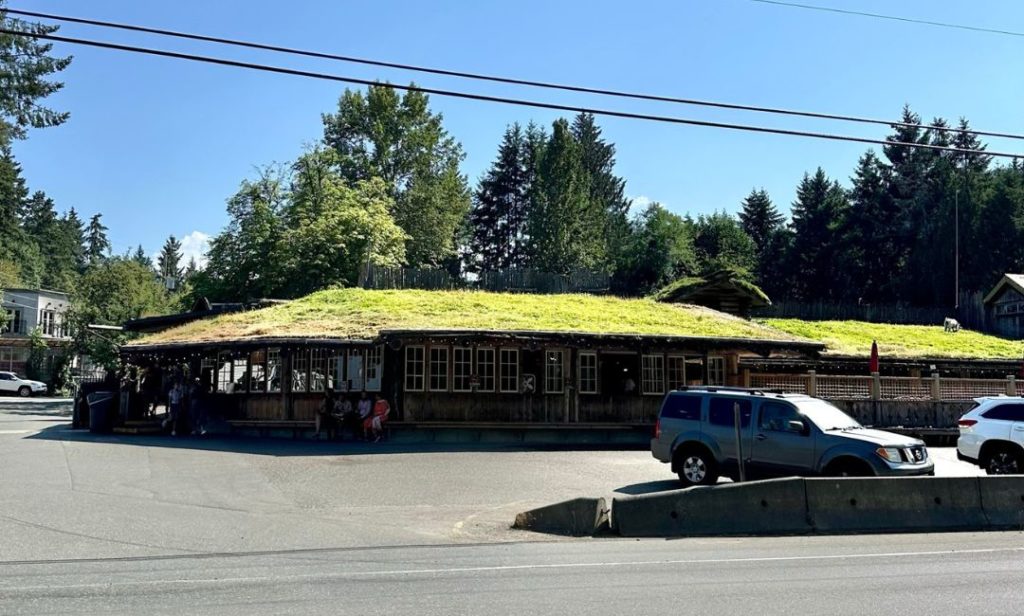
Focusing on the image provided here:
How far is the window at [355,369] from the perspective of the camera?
25.3 meters

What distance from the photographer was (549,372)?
2606 cm

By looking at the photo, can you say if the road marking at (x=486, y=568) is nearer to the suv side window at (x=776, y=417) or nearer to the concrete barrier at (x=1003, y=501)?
the concrete barrier at (x=1003, y=501)

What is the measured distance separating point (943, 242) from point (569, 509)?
62223 mm

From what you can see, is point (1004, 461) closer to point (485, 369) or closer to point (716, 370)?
point (716, 370)

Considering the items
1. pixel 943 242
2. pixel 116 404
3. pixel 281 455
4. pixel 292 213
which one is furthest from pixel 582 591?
pixel 943 242

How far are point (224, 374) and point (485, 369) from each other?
10.5 meters

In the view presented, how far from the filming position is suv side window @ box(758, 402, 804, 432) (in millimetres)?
14625

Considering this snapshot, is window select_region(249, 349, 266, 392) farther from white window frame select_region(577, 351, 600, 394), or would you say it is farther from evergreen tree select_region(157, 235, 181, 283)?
evergreen tree select_region(157, 235, 181, 283)

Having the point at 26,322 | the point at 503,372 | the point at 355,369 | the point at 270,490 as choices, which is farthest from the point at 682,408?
the point at 26,322

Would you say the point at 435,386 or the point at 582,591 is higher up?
the point at 435,386

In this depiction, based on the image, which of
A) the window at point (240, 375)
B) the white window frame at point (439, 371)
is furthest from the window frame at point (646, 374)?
the window at point (240, 375)

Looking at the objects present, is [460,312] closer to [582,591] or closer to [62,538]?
[62,538]

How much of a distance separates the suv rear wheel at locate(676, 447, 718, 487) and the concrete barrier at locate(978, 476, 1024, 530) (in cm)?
429

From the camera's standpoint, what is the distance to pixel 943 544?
11.2 meters
